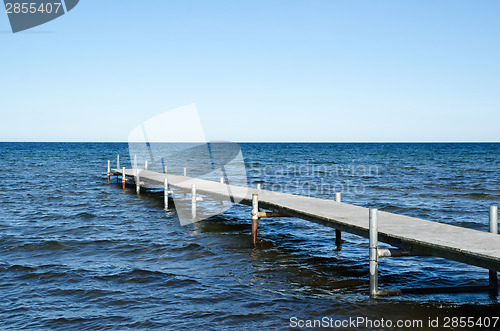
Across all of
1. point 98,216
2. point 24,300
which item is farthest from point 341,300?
point 98,216

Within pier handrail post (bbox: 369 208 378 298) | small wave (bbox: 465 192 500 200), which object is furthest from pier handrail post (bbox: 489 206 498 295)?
small wave (bbox: 465 192 500 200)

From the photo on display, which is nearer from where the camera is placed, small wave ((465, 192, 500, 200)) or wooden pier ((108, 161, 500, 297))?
wooden pier ((108, 161, 500, 297))

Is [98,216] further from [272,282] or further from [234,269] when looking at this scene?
[272,282]

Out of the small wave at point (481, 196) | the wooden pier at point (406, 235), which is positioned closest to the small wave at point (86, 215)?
the wooden pier at point (406, 235)

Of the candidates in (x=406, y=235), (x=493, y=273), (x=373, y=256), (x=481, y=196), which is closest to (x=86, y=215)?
(x=373, y=256)

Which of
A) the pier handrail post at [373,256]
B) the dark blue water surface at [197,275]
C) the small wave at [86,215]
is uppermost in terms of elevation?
the pier handrail post at [373,256]

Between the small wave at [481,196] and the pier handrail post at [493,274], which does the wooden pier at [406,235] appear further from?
the small wave at [481,196]

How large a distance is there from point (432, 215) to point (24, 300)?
48.1 ft

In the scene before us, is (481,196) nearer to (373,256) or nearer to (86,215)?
(373,256)

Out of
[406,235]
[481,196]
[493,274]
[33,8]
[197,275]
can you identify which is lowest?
[197,275]

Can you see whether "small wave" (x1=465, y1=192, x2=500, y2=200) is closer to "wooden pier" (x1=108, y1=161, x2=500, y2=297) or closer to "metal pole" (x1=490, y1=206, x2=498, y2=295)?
"wooden pier" (x1=108, y1=161, x2=500, y2=297)

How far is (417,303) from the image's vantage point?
8125mm

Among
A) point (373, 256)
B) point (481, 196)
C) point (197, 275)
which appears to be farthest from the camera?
point (481, 196)

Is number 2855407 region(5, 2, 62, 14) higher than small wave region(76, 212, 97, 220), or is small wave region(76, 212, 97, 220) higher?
number 2855407 region(5, 2, 62, 14)
